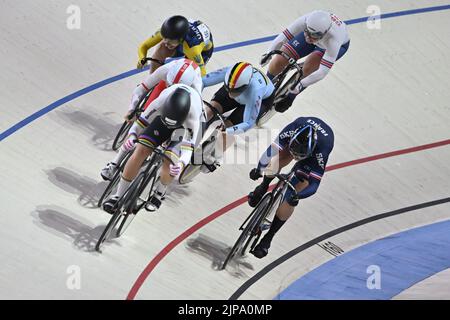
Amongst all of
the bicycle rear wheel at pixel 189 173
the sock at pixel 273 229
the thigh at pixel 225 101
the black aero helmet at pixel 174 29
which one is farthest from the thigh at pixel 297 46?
the sock at pixel 273 229

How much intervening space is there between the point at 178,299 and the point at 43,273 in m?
1.02

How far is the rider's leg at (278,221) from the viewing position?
784 centimetres

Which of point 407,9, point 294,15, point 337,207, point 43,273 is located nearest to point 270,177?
point 337,207

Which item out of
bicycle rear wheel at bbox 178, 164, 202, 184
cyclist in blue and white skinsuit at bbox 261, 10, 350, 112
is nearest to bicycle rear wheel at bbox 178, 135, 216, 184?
bicycle rear wheel at bbox 178, 164, 202, 184

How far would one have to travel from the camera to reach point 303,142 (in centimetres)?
756

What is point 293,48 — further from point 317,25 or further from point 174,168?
point 174,168

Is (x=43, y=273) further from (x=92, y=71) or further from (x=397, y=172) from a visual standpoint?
(x=397, y=172)

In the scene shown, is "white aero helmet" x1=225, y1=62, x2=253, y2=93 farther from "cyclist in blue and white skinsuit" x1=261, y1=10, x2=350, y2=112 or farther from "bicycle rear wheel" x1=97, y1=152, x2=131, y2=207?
"cyclist in blue and white skinsuit" x1=261, y1=10, x2=350, y2=112

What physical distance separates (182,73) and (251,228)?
1.34 m

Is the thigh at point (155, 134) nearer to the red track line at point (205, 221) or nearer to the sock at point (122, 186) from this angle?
the sock at point (122, 186)

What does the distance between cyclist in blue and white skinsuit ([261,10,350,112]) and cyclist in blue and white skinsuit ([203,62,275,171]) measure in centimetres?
79

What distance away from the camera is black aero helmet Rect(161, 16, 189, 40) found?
8.20m

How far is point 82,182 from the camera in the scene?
8.34 metres

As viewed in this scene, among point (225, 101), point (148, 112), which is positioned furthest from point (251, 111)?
point (148, 112)
